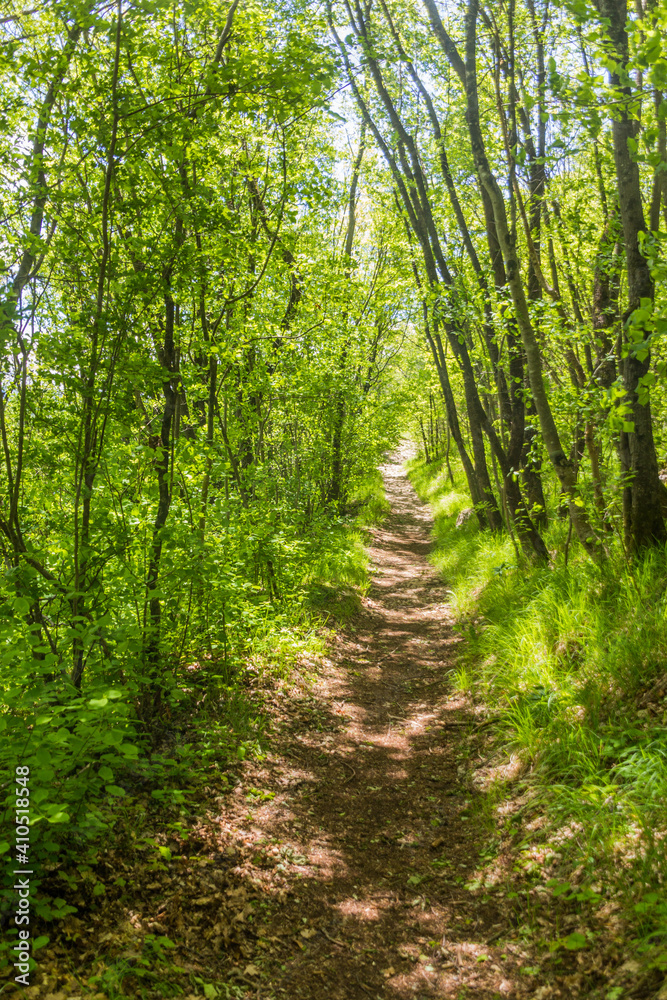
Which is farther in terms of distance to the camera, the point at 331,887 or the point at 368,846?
the point at 368,846

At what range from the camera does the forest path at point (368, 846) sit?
279 centimetres

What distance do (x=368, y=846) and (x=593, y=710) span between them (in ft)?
5.64

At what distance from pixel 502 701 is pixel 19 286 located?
15.1ft

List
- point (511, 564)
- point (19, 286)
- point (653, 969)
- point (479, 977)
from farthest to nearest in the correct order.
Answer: point (511, 564), point (19, 286), point (479, 977), point (653, 969)

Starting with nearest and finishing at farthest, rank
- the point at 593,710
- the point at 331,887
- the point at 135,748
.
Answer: the point at 135,748
the point at 331,887
the point at 593,710

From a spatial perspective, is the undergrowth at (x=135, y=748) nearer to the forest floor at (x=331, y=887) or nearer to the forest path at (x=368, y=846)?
the forest floor at (x=331, y=887)

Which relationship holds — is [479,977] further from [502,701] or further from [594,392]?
[594,392]

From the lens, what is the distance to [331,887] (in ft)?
11.1

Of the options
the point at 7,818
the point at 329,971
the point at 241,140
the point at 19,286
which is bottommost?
the point at 329,971

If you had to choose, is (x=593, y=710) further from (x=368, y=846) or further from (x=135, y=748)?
(x=135, y=748)

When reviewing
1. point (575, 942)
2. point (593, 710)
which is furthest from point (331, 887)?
A: point (593, 710)

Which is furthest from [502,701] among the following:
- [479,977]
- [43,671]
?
[43,671]

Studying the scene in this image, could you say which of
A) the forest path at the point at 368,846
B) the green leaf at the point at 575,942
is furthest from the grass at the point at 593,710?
the forest path at the point at 368,846

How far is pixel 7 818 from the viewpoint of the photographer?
2482mm
